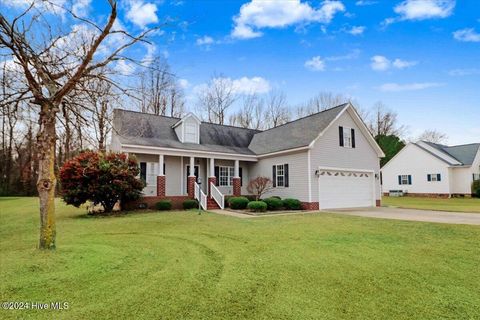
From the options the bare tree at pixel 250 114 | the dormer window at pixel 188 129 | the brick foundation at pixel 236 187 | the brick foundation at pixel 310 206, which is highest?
the bare tree at pixel 250 114

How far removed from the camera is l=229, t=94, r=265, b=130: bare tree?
3491 centimetres

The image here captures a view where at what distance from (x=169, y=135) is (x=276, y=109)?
20.2 metres

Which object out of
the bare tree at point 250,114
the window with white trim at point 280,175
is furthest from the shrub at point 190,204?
the bare tree at point 250,114

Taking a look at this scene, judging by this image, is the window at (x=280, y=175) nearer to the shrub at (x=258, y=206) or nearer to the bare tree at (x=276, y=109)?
the shrub at (x=258, y=206)

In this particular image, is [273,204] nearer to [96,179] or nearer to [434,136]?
[96,179]

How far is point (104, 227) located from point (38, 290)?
226 inches

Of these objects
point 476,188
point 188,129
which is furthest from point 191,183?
point 476,188

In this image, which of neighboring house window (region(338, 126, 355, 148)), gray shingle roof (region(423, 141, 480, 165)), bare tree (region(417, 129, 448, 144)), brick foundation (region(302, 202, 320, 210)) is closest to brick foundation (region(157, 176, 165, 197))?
brick foundation (region(302, 202, 320, 210))

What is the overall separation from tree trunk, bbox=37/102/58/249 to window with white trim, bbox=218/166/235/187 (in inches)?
535

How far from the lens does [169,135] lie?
1836 centimetres

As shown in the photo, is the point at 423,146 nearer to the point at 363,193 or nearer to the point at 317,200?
the point at 363,193

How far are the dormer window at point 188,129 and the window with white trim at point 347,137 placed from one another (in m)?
10.0

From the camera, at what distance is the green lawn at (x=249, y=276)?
3311 mm

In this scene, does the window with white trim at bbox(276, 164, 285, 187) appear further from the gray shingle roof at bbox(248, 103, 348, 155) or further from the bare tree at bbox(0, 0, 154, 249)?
the bare tree at bbox(0, 0, 154, 249)
